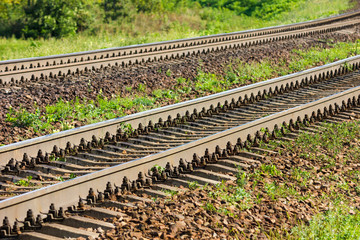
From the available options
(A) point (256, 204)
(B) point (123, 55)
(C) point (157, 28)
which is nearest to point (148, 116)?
(A) point (256, 204)

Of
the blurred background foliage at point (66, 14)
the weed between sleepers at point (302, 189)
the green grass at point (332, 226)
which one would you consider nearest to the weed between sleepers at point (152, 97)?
the weed between sleepers at point (302, 189)

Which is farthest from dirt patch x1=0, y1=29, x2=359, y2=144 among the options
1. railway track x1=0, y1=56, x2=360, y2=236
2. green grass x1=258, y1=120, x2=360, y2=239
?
green grass x1=258, y1=120, x2=360, y2=239

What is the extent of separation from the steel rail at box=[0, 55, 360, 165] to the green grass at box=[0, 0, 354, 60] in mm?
6963

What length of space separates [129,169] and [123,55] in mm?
9077

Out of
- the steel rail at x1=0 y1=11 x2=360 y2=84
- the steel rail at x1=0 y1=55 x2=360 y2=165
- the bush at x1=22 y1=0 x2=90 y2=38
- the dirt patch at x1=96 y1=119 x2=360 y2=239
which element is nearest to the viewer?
the dirt patch at x1=96 y1=119 x2=360 y2=239

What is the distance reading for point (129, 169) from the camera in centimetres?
632

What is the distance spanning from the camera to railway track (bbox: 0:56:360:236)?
231 inches

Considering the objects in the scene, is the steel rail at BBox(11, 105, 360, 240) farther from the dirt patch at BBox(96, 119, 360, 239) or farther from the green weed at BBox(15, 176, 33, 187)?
the green weed at BBox(15, 176, 33, 187)

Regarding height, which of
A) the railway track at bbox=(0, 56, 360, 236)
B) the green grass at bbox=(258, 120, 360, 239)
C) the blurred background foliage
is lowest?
the green grass at bbox=(258, 120, 360, 239)

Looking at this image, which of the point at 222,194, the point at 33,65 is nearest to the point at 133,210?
the point at 222,194

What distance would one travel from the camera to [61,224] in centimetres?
529

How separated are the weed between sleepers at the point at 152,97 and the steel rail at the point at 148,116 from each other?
44.4 inches

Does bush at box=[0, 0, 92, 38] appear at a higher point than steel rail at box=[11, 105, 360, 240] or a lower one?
higher

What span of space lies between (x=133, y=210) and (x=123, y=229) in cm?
44
